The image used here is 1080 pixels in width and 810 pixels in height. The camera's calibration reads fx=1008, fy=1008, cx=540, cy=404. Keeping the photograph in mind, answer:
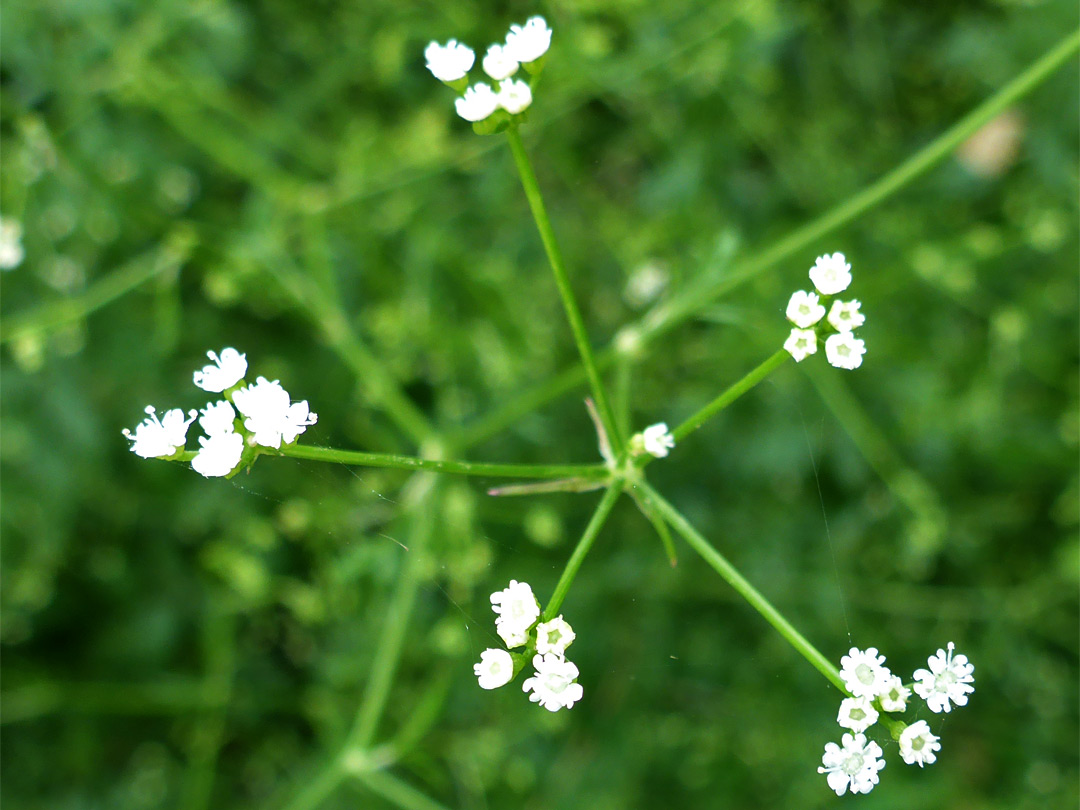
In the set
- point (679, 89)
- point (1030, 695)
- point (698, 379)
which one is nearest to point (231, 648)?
point (698, 379)

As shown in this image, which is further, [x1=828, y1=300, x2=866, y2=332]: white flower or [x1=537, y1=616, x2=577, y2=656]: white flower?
[x1=828, y1=300, x2=866, y2=332]: white flower

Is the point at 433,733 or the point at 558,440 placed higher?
the point at 558,440

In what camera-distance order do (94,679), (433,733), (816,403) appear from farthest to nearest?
(94,679), (433,733), (816,403)

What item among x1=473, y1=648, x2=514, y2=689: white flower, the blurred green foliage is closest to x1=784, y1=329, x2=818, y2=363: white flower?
x1=473, y1=648, x2=514, y2=689: white flower

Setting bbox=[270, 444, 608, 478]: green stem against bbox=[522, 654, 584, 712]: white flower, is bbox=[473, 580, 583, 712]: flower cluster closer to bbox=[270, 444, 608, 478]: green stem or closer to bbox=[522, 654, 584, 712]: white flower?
bbox=[522, 654, 584, 712]: white flower

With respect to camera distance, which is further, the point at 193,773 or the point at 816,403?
the point at 193,773

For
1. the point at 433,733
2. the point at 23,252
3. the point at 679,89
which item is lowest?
the point at 433,733

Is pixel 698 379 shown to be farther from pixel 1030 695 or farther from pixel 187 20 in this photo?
pixel 187 20

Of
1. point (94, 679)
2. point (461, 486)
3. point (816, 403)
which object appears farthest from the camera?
point (94, 679)
